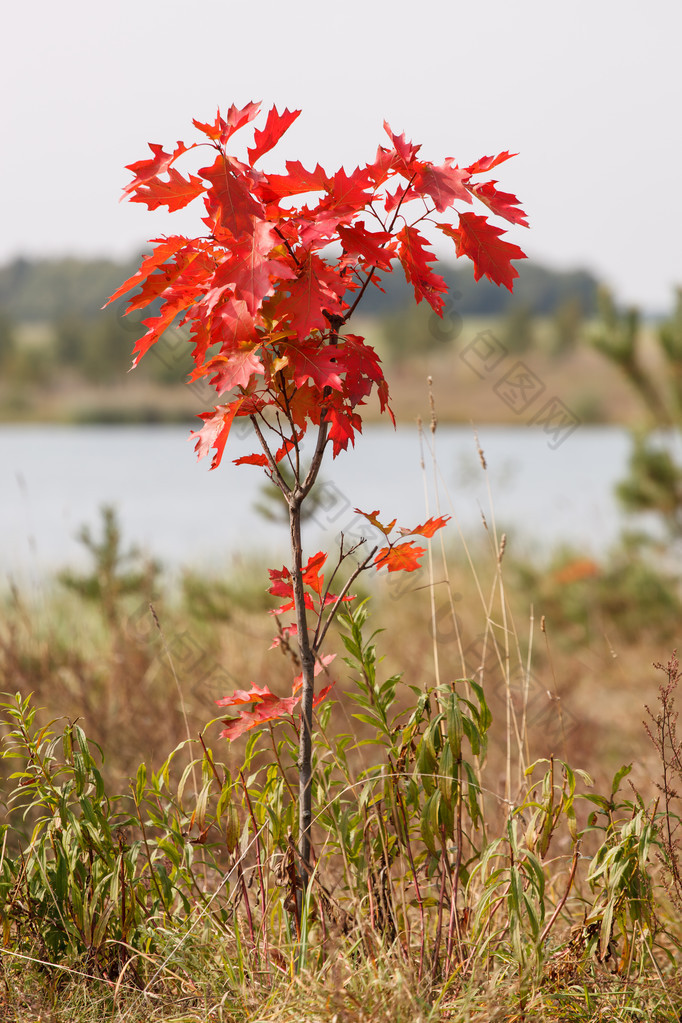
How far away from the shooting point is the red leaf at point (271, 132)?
145cm

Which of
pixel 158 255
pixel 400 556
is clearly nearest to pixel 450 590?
pixel 400 556

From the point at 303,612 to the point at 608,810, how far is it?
724mm

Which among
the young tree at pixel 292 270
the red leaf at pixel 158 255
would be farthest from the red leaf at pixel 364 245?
the red leaf at pixel 158 255

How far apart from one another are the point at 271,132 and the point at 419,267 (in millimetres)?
352

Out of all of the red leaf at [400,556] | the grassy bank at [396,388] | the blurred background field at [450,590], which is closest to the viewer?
the red leaf at [400,556]

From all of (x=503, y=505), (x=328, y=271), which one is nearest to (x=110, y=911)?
(x=328, y=271)

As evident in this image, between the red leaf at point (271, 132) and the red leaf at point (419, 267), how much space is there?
0.90 feet

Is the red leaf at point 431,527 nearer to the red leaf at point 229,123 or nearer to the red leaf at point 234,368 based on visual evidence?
the red leaf at point 234,368

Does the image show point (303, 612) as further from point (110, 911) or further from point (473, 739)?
point (110, 911)

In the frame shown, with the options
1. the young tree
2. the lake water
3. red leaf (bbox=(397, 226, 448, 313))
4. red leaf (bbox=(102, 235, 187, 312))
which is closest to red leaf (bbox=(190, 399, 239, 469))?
the young tree

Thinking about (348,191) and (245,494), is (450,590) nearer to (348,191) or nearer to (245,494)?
(348,191)

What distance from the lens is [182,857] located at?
173 cm

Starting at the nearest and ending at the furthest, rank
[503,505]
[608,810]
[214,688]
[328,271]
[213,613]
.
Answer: [328,271]
[608,810]
[214,688]
[213,613]
[503,505]

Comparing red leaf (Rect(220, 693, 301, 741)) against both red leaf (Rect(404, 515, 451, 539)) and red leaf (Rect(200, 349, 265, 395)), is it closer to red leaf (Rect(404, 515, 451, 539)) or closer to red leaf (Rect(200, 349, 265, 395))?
red leaf (Rect(404, 515, 451, 539))
